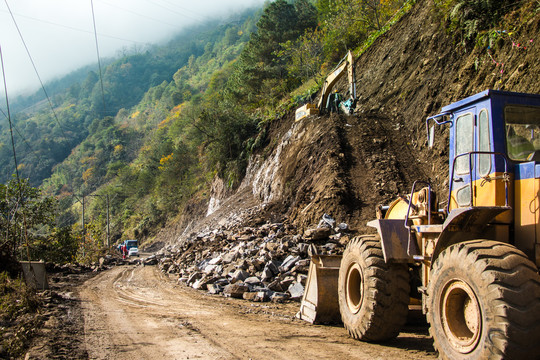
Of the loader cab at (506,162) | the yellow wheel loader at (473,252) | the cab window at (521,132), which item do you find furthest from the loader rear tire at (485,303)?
the cab window at (521,132)

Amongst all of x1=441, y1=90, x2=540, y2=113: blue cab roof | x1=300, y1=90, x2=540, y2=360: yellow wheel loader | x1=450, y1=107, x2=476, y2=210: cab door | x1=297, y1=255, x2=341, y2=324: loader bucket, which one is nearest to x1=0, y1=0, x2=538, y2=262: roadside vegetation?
x1=297, y1=255, x2=341, y2=324: loader bucket

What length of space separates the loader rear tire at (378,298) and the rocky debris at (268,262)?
4055mm

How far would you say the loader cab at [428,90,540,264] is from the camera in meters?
3.98

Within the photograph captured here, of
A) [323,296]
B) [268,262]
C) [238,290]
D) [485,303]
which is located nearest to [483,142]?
[485,303]

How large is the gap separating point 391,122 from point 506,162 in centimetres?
1450

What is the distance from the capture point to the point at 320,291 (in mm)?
6773

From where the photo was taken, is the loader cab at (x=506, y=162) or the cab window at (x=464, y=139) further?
the cab window at (x=464, y=139)

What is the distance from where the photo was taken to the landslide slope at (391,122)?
41.2ft

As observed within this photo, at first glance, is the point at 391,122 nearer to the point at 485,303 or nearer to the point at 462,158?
the point at 462,158

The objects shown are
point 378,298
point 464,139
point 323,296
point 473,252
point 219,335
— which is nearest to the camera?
point 473,252

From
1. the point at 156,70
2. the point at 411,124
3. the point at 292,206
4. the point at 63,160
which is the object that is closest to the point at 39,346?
the point at 292,206

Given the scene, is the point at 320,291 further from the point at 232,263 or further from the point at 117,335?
the point at 232,263

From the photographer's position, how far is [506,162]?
13.6ft

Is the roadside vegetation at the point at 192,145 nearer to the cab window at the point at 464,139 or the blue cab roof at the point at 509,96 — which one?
the cab window at the point at 464,139
